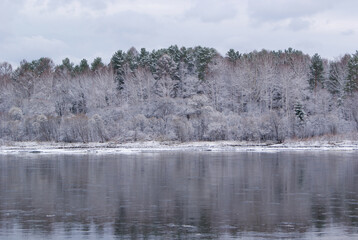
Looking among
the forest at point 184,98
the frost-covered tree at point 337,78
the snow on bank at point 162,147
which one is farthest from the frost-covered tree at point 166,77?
the frost-covered tree at point 337,78

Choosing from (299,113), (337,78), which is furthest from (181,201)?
(337,78)

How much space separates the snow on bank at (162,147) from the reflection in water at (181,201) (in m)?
23.9

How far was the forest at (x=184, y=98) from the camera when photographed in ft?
288

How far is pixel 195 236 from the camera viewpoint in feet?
64.8

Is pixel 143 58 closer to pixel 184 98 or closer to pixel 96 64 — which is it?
pixel 96 64

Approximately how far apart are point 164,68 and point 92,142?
31032 mm

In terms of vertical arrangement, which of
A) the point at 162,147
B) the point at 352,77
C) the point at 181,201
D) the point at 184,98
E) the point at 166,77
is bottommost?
the point at 181,201

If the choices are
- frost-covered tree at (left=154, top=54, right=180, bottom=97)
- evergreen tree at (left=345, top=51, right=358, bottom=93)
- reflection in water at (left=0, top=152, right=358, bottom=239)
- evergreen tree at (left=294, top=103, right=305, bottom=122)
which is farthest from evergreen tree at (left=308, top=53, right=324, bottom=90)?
reflection in water at (left=0, top=152, right=358, bottom=239)

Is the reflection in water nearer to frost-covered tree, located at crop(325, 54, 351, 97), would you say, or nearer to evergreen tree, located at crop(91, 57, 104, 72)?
frost-covered tree, located at crop(325, 54, 351, 97)

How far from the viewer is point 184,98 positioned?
108 meters

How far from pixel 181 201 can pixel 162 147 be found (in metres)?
51.9

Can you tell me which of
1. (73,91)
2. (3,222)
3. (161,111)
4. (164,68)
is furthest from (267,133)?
(3,222)

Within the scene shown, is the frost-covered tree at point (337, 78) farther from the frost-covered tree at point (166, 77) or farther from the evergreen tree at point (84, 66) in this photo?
the evergreen tree at point (84, 66)

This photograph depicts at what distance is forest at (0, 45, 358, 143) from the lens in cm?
8781
